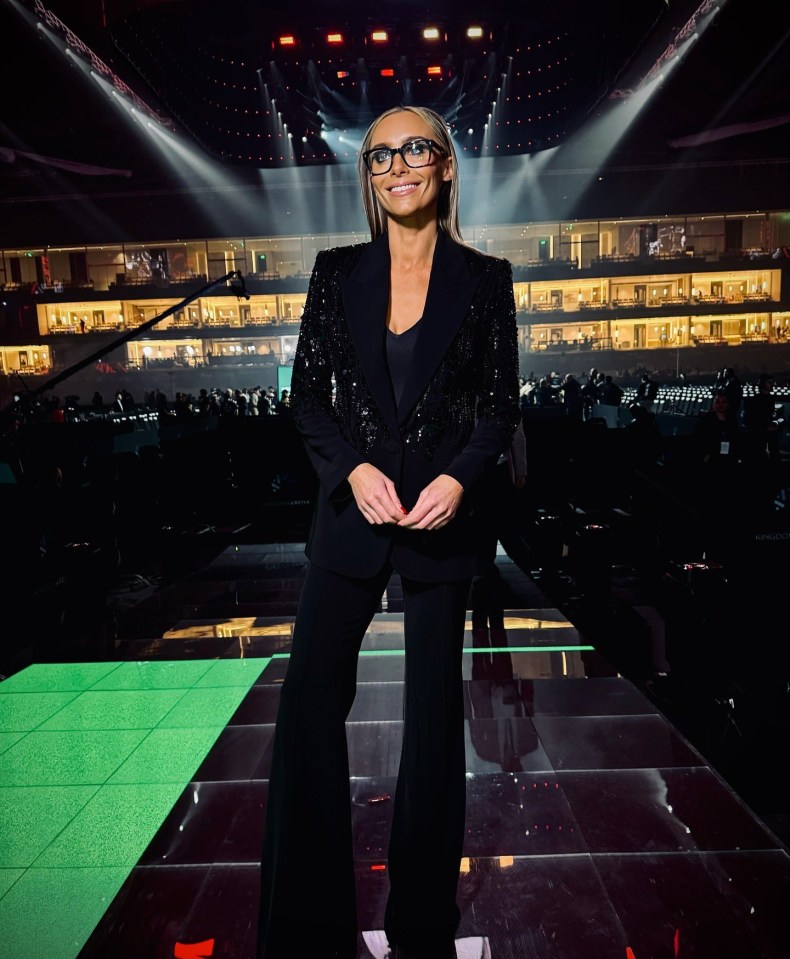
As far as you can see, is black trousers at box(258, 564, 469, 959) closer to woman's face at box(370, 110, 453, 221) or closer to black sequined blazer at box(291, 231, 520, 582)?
black sequined blazer at box(291, 231, 520, 582)

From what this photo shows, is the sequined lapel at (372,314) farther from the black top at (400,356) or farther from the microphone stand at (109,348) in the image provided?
the microphone stand at (109,348)

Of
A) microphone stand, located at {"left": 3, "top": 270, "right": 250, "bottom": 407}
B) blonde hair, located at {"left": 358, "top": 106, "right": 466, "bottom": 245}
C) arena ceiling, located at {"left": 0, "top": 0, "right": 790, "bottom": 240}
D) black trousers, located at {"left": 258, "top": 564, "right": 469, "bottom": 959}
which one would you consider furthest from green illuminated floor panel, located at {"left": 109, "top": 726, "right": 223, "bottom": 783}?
arena ceiling, located at {"left": 0, "top": 0, "right": 790, "bottom": 240}

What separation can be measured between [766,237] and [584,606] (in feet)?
111

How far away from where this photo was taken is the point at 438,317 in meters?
1.21

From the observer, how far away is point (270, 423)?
26.1 feet

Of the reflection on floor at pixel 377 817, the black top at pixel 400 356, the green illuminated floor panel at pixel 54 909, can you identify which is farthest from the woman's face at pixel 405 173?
the green illuminated floor panel at pixel 54 909

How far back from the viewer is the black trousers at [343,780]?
1208mm

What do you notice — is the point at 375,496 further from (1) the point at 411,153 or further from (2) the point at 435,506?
(1) the point at 411,153

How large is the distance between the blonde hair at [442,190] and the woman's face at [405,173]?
1 centimetres

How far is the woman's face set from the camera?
125 centimetres

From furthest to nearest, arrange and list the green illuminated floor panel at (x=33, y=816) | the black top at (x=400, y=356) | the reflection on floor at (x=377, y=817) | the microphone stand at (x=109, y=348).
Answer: the microphone stand at (x=109, y=348), the green illuminated floor panel at (x=33, y=816), the reflection on floor at (x=377, y=817), the black top at (x=400, y=356)

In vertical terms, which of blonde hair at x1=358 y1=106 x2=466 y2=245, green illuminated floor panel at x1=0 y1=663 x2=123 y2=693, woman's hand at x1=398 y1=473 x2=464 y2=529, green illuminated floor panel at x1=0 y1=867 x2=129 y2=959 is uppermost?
blonde hair at x1=358 y1=106 x2=466 y2=245

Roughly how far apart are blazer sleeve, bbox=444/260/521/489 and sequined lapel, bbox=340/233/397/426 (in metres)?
0.18

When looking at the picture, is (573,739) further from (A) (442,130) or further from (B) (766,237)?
(B) (766,237)
